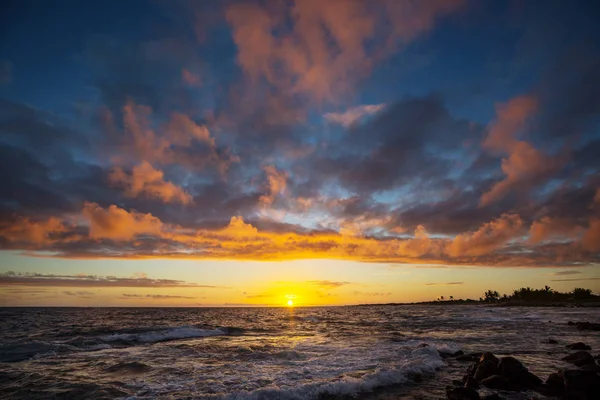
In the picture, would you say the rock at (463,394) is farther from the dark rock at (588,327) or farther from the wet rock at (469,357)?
the dark rock at (588,327)

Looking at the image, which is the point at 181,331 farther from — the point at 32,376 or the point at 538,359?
the point at 538,359

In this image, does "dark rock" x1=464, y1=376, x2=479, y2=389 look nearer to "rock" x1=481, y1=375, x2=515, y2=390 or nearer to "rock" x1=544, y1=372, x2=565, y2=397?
"rock" x1=481, y1=375, x2=515, y2=390

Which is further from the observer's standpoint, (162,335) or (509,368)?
(162,335)

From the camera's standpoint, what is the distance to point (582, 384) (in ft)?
39.0

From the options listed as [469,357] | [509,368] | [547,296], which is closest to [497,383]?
[509,368]

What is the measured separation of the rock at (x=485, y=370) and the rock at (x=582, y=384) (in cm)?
282

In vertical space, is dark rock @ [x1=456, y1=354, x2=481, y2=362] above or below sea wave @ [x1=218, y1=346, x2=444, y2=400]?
below

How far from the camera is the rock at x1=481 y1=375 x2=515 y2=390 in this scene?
13.4m

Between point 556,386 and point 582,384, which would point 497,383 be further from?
point 582,384

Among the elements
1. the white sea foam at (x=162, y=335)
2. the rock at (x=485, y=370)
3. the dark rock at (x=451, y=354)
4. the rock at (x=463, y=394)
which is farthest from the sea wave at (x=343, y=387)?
the white sea foam at (x=162, y=335)

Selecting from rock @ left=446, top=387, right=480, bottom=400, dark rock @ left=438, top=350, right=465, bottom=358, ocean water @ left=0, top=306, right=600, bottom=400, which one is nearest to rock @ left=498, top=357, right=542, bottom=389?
ocean water @ left=0, top=306, right=600, bottom=400

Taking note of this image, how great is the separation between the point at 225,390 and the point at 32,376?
11441 mm

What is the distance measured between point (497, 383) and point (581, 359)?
764cm

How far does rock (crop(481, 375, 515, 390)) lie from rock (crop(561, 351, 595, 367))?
21.2 feet
